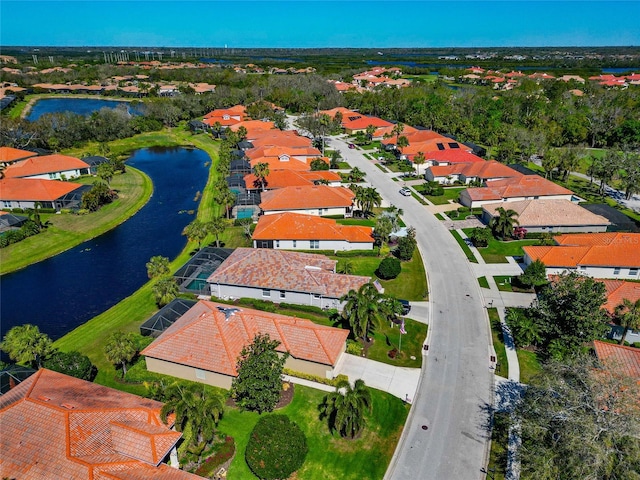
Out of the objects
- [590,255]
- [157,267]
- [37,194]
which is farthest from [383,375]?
[37,194]

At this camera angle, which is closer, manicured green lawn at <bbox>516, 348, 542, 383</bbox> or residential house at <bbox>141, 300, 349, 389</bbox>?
residential house at <bbox>141, 300, 349, 389</bbox>

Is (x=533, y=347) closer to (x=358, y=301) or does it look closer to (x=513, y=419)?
(x=513, y=419)

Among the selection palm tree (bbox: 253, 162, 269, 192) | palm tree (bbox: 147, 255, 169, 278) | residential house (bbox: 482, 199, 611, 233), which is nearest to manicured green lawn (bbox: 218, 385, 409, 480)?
palm tree (bbox: 147, 255, 169, 278)

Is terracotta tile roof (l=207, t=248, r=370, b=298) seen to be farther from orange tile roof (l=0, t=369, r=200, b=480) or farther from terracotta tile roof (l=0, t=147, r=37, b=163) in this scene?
terracotta tile roof (l=0, t=147, r=37, b=163)

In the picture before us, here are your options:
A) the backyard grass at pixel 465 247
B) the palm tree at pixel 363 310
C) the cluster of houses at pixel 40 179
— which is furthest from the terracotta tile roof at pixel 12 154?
the backyard grass at pixel 465 247

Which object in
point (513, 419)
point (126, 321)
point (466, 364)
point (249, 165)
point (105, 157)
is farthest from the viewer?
point (105, 157)

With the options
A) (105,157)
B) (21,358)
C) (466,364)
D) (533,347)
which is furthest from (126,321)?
(105,157)

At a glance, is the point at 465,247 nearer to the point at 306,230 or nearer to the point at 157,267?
the point at 306,230
